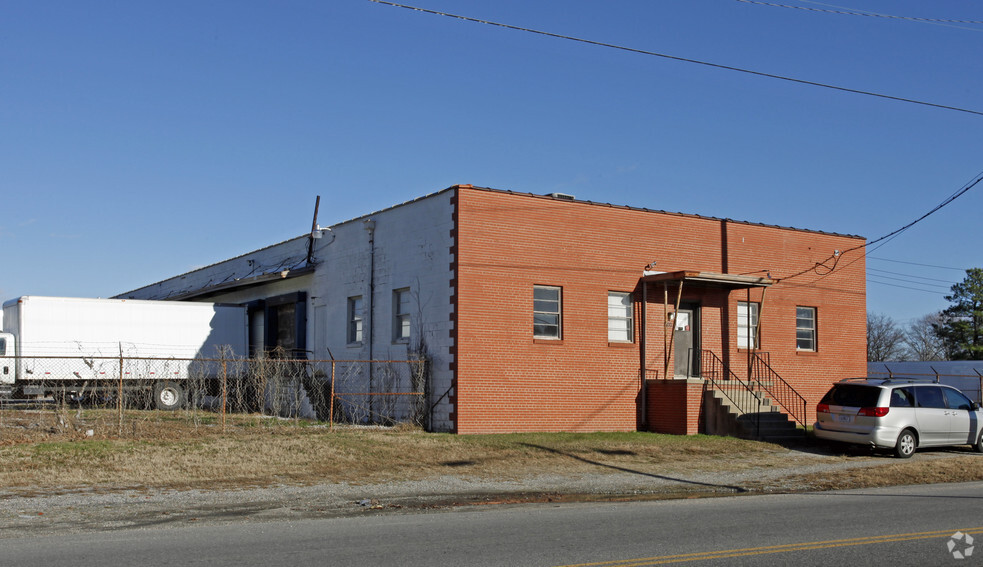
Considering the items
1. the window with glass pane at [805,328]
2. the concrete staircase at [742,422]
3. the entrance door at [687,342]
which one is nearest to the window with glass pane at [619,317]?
the entrance door at [687,342]

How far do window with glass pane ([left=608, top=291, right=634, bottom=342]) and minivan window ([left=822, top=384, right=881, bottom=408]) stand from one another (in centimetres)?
496

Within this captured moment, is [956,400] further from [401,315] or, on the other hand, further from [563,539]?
[563,539]

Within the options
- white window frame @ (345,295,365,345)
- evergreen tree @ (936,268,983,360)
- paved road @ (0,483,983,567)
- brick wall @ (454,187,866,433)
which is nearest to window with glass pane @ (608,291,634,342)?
brick wall @ (454,187,866,433)

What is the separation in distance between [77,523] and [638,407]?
14.6 metres

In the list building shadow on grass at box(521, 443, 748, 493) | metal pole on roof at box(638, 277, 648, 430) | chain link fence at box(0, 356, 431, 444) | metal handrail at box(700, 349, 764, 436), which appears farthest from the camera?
metal pole on roof at box(638, 277, 648, 430)

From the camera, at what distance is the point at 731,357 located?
78.7 feet

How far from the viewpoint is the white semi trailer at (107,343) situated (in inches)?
1013

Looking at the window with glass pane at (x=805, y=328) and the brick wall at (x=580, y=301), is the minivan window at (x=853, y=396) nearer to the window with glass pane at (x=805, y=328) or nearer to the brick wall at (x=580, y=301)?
the brick wall at (x=580, y=301)

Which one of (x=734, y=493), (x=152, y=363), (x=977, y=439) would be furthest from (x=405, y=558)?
(x=152, y=363)

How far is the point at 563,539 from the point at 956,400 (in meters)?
14.5

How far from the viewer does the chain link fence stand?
1861 centimetres

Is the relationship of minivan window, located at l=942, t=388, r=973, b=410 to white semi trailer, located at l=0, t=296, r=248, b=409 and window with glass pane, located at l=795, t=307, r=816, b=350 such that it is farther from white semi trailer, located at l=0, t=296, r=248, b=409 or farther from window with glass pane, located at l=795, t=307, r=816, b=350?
white semi trailer, located at l=0, t=296, r=248, b=409

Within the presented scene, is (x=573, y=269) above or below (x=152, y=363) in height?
above

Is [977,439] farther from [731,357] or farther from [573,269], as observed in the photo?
[573,269]
